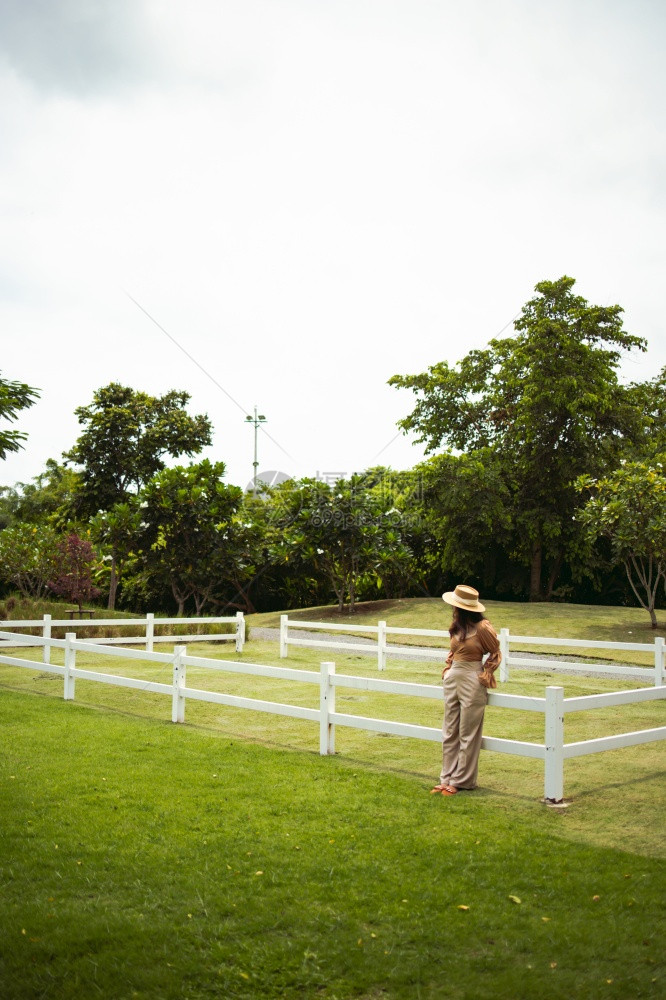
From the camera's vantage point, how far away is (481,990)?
3.77 m

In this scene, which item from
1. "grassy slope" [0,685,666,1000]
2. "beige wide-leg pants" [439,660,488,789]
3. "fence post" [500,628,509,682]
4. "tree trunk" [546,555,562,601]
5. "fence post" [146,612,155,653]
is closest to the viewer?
"grassy slope" [0,685,666,1000]

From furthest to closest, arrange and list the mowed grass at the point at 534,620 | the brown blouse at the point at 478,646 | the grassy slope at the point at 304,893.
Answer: the mowed grass at the point at 534,620 → the brown blouse at the point at 478,646 → the grassy slope at the point at 304,893

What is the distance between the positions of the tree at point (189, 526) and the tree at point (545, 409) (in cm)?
894

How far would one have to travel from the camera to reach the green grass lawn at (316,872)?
3932mm

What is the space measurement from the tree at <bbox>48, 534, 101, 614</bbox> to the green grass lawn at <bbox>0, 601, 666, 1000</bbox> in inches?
887

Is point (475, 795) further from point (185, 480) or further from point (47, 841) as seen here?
point (185, 480)

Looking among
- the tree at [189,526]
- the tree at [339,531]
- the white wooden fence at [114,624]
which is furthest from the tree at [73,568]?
the white wooden fence at [114,624]

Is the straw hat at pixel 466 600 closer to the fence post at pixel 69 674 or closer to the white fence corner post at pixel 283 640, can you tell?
the fence post at pixel 69 674

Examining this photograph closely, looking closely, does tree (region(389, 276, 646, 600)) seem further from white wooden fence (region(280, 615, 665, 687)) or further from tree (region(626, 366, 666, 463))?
white wooden fence (region(280, 615, 665, 687))

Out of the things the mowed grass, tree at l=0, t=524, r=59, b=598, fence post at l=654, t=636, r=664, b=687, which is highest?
tree at l=0, t=524, r=59, b=598

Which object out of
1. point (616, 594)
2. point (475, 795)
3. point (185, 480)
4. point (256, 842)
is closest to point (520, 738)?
point (475, 795)

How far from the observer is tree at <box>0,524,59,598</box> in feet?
102

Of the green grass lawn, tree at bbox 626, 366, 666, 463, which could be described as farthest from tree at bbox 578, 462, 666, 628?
the green grass lawn

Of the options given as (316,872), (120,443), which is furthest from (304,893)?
(120,443)
